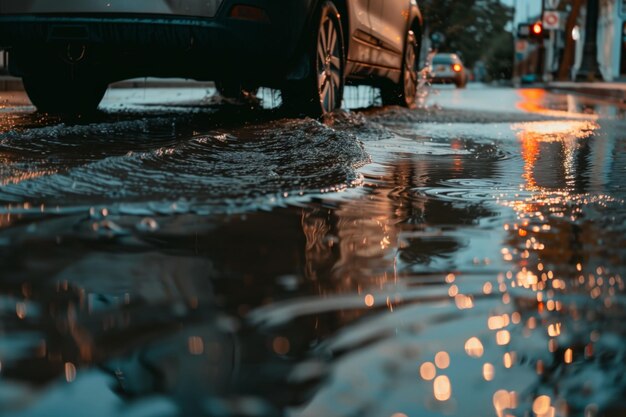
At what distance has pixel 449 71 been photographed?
37281mm

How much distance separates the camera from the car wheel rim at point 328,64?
7.01 metres

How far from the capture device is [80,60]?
21.8ft

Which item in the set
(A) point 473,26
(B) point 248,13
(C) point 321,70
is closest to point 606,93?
(C) point 321,70

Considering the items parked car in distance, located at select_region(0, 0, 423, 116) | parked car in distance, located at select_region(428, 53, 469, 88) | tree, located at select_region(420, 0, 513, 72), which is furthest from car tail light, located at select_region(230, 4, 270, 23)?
tree, located at select_region(420, 0, 513, 72)

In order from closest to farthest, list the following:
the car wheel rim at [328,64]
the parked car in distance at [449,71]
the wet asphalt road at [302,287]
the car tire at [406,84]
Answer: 1. the wet asphalt road at [302,287]
2. the car wheel rim at [328,64]
3. the car tire at [406,84]
4. the parked car in distance at [449,71]

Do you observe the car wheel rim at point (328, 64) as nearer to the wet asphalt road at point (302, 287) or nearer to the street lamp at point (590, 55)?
the wet asphalt road at point (302, 287)

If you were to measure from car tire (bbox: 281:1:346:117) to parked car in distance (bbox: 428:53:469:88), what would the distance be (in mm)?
28522

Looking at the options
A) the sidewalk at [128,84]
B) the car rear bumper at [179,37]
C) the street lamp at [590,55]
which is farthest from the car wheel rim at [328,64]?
the street lamp at [590,55]

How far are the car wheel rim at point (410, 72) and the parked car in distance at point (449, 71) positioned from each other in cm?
2423

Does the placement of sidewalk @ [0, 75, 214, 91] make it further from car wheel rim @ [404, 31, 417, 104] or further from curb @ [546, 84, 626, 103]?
curb @ [546, 84, 626, 103]

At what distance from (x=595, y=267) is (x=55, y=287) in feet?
4.16

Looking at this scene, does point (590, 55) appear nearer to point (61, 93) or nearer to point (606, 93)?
point (606, 93)

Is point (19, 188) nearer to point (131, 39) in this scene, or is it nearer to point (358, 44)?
point (131, 39)

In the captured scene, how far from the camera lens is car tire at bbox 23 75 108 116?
300 inches
